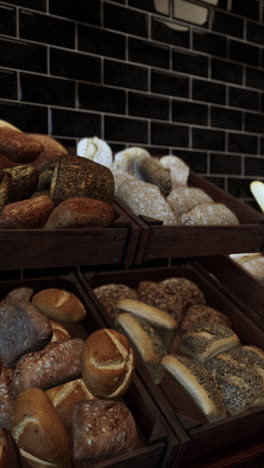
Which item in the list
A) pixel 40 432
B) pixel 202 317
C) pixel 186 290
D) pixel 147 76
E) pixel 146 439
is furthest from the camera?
pixel 147 76

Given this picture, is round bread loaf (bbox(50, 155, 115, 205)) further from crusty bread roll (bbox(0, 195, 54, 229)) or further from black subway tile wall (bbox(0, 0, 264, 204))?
black subway tile wall (bbox(0, 0, 264, 204))

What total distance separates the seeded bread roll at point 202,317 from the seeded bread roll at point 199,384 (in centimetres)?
23

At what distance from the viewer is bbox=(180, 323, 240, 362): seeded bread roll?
1219 mm

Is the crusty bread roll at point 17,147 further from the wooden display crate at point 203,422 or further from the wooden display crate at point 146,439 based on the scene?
the wooden display crate at point 146,439

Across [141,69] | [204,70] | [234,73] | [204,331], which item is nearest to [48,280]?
[204,331]

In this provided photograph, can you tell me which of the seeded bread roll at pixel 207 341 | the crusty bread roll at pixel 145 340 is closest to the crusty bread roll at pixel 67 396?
the crusty bread roll at pixel 145 340

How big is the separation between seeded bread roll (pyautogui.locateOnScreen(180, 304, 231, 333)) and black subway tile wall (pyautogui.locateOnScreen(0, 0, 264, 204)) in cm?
116

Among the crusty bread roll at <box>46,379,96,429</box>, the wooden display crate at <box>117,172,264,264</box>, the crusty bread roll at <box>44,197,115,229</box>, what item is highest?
the crusty bread roll at <box>44,197,115,229</box>

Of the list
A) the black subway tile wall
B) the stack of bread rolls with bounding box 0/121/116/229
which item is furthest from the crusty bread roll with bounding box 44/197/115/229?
the black subway tile wall

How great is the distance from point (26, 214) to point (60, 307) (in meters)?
0.43

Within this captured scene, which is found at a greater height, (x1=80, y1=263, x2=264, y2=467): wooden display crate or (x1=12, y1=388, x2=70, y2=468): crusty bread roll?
(x1=12, y1=388, x2=70, y2=468): crusty bread roll

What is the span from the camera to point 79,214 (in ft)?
3.15

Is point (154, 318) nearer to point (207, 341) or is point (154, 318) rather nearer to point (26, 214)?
point (207, 341)

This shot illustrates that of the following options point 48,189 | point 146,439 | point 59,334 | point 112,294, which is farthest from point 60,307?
point 146,439
